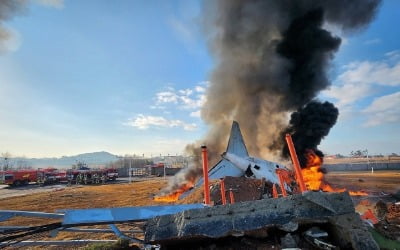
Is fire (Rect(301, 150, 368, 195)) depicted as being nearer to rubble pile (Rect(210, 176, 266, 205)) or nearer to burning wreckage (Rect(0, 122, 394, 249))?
rubble pile (Rect(210, 176, 266, 205))

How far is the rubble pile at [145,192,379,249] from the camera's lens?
403 centimetres

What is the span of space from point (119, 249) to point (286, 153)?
23.3 m

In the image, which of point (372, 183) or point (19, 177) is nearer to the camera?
point (372, 183)

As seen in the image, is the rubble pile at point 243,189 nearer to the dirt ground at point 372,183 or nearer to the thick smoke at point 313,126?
the thick smoke at point 313,126

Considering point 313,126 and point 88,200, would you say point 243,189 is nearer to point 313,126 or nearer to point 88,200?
point 313,126

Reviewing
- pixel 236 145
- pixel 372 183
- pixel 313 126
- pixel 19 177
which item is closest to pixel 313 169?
pixel 313 126

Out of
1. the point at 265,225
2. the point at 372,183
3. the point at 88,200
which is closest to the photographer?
the point at 265,225

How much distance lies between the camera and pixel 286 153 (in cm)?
2697

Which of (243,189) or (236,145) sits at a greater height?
(236,145)

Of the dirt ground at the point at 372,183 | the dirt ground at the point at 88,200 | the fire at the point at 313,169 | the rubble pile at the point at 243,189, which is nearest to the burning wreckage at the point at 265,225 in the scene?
the dirt ground at the point at 88,200

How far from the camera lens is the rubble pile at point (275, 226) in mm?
4029

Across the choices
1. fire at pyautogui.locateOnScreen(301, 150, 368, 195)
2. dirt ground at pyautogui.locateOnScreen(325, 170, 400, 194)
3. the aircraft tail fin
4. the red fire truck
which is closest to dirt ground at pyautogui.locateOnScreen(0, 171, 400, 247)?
dirt ground at pyautogui.locateOnScreen(325, 170, 400, 194)

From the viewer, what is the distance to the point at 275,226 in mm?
4172

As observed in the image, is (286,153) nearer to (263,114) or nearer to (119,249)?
(263,114)
